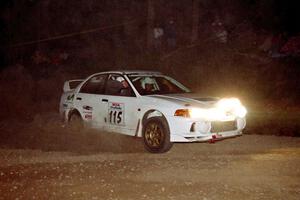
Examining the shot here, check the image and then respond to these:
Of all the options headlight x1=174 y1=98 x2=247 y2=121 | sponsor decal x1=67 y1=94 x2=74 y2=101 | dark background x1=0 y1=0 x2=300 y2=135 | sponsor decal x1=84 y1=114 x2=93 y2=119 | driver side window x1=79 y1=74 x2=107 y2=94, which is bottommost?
sponsor decal x1=84 y1=114 x2=93 y2=119

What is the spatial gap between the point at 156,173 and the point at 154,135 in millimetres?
1994

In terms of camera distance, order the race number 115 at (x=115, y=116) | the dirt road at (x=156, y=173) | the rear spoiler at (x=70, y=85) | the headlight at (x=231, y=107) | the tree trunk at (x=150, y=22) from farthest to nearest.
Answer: the tree trunk at (x=150, y=22)
the rear spoiler at (x=70, y=85)
the race number 115 at (x=115, y=116)
the headlight at (x=231, y=107)
the dirt road at (x=156, y=173)

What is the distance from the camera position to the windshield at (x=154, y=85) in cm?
1003

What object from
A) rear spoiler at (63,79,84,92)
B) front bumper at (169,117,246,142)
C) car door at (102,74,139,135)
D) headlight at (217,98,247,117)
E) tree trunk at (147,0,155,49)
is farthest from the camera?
tree trunk at (147,0,155,49)

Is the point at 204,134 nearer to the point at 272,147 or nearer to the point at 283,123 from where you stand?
the point at 272,147

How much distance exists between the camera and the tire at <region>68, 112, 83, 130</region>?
36.5 feet

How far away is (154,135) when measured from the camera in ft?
30.2

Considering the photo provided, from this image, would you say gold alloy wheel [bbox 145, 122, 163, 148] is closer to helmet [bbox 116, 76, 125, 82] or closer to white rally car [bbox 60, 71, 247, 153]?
white rally car [bbox 60, 71, 247, 153]

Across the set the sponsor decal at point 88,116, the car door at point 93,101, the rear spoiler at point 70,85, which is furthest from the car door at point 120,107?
the rear spoiler at point 70,85

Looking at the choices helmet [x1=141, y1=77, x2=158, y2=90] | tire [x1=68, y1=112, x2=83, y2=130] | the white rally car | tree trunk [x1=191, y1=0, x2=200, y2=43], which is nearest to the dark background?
tree trunk [x1=191, y1=0, x2=200, y2=43]

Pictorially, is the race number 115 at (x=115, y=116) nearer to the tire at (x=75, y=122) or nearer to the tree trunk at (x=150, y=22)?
the tire at (x=75, y=122)

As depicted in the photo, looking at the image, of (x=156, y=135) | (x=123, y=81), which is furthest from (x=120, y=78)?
(x=156, y=135)

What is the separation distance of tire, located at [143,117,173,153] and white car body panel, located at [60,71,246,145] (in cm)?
9

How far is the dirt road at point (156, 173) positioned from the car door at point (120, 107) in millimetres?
437
